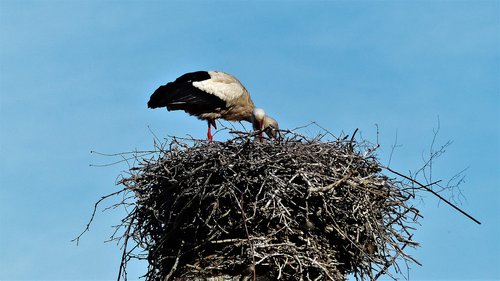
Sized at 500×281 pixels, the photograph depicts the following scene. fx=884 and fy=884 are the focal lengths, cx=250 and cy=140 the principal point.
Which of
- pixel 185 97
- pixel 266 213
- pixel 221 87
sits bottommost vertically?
pixel 266 213

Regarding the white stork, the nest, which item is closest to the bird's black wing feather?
the white stork

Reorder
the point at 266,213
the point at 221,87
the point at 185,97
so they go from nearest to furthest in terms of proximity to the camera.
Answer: the point at 266,213
the point at 185,97
the point at 221,87

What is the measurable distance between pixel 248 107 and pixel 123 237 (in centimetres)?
396

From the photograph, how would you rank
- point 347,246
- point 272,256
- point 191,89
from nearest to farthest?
point 272,256, point 347,246, point 191,89

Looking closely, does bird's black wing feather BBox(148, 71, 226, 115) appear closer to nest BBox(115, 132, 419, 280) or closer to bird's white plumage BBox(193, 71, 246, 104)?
bird's white plumage BBox(193, 71, 246, 104)

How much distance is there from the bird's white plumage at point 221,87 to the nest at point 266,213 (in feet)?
10.2

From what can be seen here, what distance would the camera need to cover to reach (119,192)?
7.98 m

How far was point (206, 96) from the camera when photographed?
11.0m

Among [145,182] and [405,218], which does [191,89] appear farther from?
[405,218]

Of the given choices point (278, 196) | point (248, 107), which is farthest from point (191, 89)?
point (278, 196)

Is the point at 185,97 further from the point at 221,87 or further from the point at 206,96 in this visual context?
the point at 221,87

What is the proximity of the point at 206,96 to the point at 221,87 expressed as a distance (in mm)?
232

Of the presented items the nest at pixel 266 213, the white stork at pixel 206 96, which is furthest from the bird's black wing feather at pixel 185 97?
the nest at pixel 266 213

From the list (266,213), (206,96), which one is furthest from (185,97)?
(266,213)
